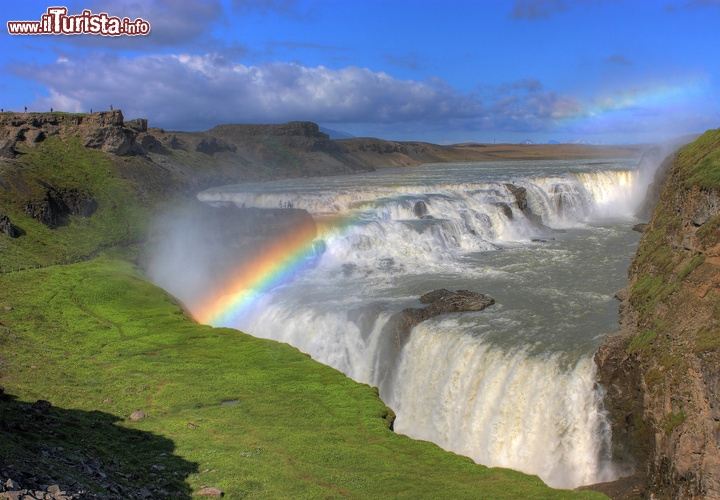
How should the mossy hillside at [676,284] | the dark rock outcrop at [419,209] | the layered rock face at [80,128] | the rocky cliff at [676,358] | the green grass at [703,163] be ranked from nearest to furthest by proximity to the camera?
1. the rocky cliff at [676,358]
2. the mossy hillside at [676,284]
3. the green grass at [703,163]
4. the dark rock outcrop at [419,209]
5. the layered rock face at [80,128]

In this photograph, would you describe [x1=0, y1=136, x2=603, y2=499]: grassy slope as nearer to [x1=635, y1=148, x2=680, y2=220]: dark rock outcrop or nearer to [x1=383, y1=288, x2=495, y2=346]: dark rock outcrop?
[x1=383, y1=288, x2=495, y2=346]: dark rock outcrop

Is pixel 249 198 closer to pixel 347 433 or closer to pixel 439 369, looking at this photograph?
pixel 439 369

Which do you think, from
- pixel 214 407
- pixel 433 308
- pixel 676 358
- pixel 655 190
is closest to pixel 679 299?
pixel 676 358

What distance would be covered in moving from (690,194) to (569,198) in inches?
1616

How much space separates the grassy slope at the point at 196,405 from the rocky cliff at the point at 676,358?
3188 mm

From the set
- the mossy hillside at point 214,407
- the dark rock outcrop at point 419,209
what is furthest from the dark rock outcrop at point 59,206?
the dark rock outcrop at point 419,209

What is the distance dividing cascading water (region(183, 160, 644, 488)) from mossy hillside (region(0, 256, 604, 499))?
413 cm

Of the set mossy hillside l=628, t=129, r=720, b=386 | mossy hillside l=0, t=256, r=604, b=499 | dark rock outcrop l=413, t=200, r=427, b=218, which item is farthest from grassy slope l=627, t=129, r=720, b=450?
dark rock outcrop l=413, t=200, r=427, b=218

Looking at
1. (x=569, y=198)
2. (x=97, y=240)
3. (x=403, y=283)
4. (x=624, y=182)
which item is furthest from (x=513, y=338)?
(x=624, y=182)

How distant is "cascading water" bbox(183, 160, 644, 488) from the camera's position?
819 inches

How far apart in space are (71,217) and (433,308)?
35.3 meters

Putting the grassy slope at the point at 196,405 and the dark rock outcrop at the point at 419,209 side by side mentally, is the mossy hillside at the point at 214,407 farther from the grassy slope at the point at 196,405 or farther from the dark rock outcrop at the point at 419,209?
the dark rock outcrop at the point at 419,209

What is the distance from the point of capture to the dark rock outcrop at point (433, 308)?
2755cm

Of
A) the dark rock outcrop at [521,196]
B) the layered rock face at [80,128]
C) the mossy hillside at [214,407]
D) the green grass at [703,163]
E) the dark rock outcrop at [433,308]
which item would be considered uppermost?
the layered rock face at [80,128]
